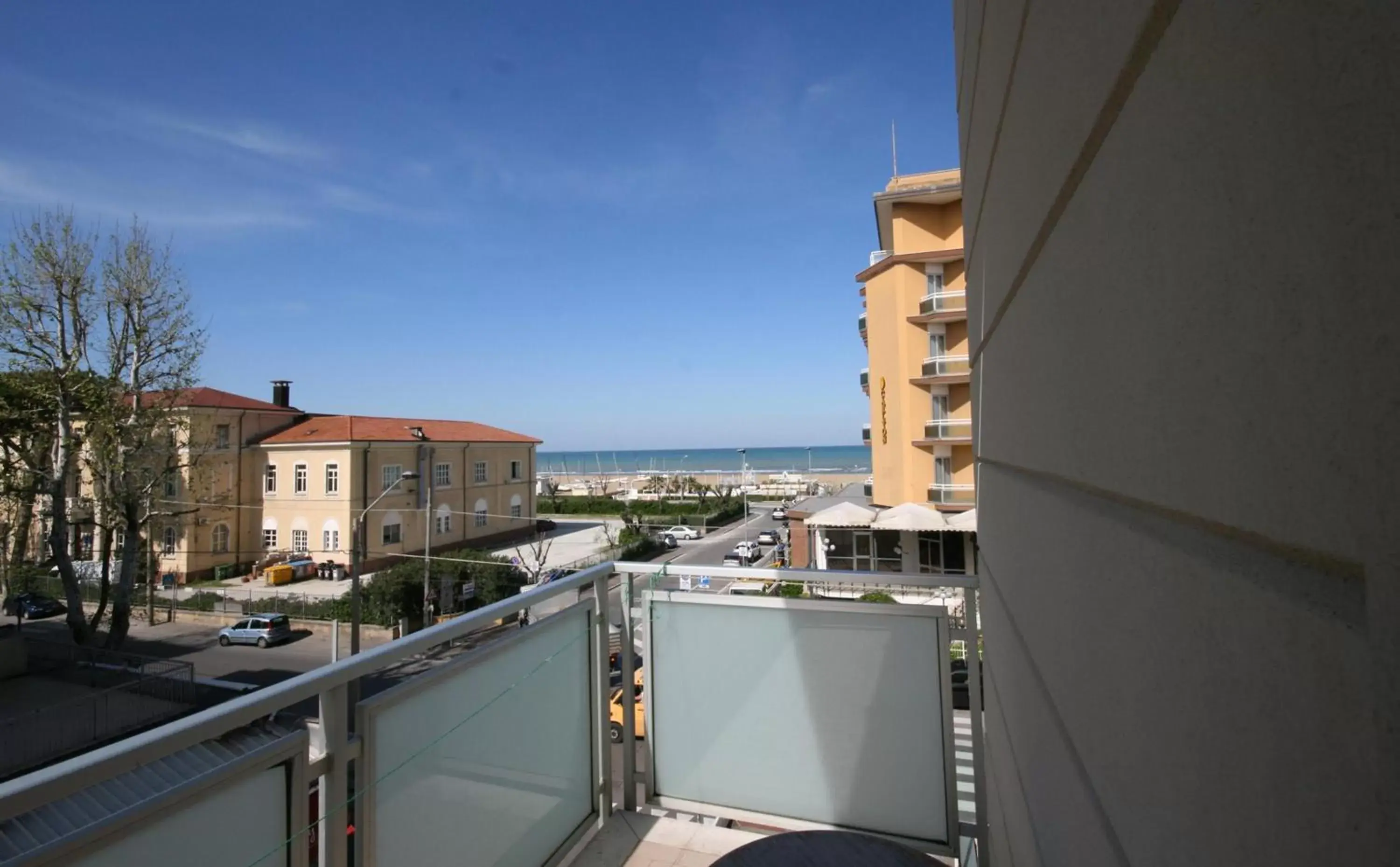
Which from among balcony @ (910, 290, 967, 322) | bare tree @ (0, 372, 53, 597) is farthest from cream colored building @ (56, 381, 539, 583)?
balcony @ (910, 290, 967, 322)

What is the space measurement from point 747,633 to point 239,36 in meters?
17.0

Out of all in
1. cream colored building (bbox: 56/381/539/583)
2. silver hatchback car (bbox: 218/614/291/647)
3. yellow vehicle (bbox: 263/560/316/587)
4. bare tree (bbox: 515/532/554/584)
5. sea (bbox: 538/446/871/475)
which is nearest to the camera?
silver hatchback car (bbox: 218/614/291/647)

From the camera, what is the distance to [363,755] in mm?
1682

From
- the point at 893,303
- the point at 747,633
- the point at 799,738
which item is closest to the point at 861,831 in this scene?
the point at 799,738

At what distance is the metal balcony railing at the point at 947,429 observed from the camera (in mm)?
17141

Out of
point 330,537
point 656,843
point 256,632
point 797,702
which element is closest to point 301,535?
point 330,537

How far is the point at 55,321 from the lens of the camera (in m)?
15.2

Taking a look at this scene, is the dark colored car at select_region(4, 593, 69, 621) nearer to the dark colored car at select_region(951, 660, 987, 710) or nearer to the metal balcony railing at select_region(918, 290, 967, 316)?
the metal balcony railing at select_region(918, 290, 967, 316)

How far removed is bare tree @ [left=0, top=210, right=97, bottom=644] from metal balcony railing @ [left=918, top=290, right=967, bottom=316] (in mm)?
20114

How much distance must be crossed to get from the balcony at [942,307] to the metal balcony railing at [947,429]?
2.66 metres

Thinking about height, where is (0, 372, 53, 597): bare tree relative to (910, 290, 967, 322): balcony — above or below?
below

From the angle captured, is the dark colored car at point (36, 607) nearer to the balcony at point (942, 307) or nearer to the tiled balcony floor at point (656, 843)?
the tiled balcony floor at point (656, 843)

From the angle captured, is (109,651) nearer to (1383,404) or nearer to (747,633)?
(747,633)

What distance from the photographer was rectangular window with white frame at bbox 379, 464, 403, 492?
→ 27.2 metres
